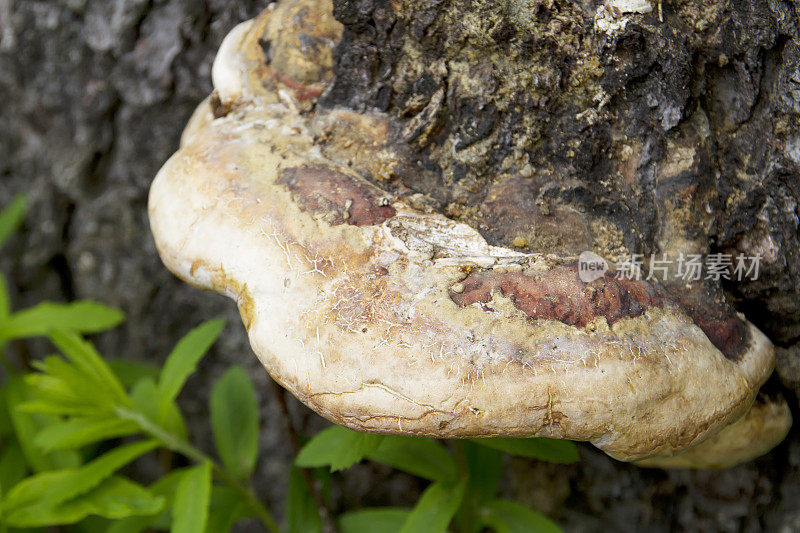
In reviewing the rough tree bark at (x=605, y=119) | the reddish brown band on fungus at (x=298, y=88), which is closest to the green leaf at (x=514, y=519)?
the rough tree bark at (x=605, y=119)

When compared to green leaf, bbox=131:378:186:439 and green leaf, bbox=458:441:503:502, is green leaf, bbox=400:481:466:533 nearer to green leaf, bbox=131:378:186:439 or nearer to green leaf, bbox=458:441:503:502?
green leaf, bbox=458:441:503:502

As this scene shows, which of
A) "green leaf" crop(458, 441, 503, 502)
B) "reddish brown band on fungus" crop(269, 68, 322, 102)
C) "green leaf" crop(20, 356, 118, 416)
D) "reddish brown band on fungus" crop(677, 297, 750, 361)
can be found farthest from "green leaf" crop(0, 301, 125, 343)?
"reddish brown band on fungus" crop(677, 297, 750, 361)

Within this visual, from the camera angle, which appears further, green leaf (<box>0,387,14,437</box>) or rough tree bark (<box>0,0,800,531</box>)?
green leaf (<box>0,387,14,437</box>)

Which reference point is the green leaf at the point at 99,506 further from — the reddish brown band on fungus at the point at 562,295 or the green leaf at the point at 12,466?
the reddish brown band on fungus at the point at 562,295

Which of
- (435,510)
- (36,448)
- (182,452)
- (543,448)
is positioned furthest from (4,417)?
(543,448)

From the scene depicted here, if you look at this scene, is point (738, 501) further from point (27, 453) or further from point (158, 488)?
point (27, 453)

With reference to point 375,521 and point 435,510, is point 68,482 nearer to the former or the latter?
point 375,521

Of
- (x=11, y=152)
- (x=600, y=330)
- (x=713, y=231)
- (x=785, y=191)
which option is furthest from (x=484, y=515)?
(x=11, y=152)
